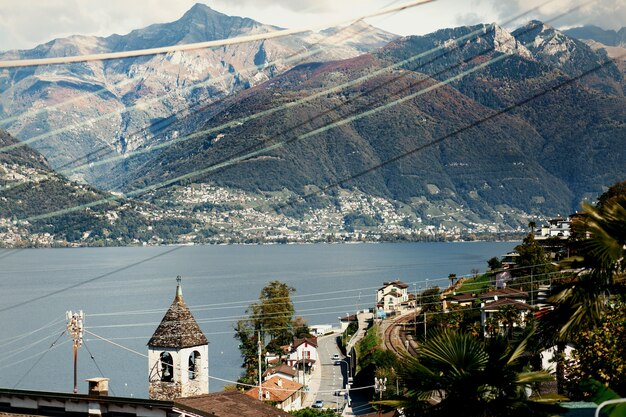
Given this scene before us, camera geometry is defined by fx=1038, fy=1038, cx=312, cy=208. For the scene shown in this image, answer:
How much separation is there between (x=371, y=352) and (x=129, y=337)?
39752 millimetres

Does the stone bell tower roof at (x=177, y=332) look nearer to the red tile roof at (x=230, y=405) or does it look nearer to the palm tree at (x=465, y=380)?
the red tile roof at (x=230, y=405)

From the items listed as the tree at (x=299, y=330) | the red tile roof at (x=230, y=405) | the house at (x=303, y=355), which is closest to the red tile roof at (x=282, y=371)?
the house at (x=303, y=355)

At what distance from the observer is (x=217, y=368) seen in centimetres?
7062

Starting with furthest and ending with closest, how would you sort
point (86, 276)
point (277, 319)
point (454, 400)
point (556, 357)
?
point (86, 276)
point (277, 319)
point (556, 357)
point (454, 400)

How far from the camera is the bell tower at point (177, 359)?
2514cm

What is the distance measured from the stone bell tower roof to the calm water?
22.1 m

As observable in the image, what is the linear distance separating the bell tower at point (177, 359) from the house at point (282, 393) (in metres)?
21.2

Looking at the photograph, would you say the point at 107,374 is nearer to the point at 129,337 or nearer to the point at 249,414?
the point at 129,337

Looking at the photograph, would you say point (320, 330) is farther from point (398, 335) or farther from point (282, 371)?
point (398, 335)

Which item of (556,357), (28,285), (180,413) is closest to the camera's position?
(180,413)

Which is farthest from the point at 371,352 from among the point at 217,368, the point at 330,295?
the point at 330,295

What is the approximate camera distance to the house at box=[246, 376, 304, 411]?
48.8 meters

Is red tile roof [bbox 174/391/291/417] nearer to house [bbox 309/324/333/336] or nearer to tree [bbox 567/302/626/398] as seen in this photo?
tree [bbox 567/302/626/398]

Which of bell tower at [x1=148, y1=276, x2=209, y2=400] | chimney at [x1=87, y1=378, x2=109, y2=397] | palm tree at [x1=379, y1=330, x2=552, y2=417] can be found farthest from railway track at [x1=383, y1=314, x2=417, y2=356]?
palm tree at [x1=379, y1=330, x2=552, y2=417]
